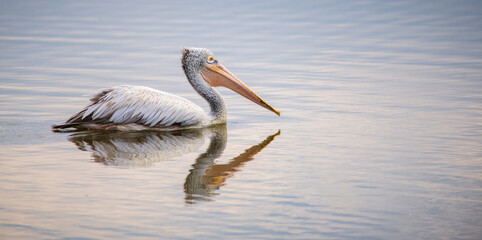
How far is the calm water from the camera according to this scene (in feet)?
14.6

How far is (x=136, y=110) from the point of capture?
6977 mm

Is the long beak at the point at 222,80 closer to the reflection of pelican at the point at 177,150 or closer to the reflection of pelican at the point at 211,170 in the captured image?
the reflection of pelican at the point at 177,150

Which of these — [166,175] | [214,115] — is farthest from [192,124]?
[166,175]

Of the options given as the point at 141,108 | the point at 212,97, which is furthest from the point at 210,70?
the point at 141,108

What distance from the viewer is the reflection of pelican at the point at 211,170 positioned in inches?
199

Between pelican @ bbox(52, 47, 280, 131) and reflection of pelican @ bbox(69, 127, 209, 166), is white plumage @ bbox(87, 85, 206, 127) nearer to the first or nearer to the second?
pelican @ bbox(52, 47, 280, 131)

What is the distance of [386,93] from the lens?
9.15 metres

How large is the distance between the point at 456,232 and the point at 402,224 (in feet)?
1.00

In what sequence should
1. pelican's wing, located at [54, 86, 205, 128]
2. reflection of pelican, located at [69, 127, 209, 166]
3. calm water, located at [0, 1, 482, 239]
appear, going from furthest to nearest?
pelican's wing, located at [54, 86, 205, 128], reflection of pelican, located at [69, 127, 209, 166], calm water, located at [0, 1, 482, 239]

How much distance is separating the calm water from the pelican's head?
0.87 ft

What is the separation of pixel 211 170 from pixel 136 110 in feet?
5.18

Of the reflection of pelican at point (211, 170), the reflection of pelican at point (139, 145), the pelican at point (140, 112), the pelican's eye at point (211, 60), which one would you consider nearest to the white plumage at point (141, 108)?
the pelican at point (140, 112)

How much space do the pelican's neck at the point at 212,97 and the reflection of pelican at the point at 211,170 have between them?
25.4 inches

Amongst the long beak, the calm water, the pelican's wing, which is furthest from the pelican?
the long beak
